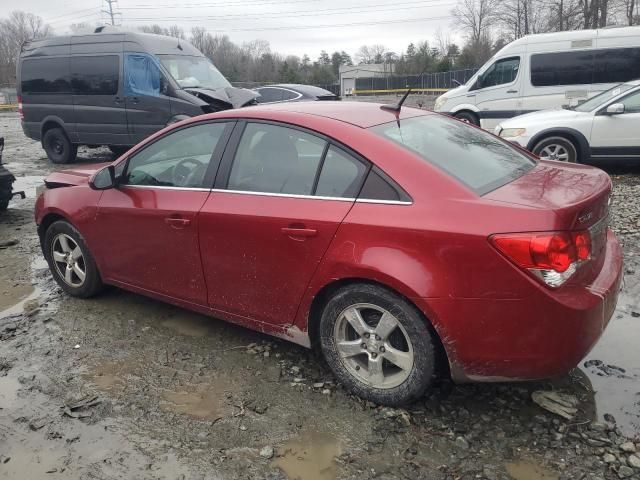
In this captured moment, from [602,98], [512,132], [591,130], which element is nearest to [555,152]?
[591,130]

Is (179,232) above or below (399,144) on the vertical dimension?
below

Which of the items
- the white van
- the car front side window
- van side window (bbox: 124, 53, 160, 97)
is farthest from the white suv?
the car front side window

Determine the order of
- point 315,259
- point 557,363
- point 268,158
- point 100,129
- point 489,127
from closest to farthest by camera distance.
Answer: point 557,363 < point 315,259 < point 268,158 < point 100,129 < point 489,127

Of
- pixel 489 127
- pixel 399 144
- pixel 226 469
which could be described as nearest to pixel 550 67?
pixel 489 127

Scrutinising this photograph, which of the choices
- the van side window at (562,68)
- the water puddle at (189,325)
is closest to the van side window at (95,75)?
the water puddle at (189,325)

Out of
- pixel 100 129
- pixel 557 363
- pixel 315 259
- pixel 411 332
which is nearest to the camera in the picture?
pixel 557 363

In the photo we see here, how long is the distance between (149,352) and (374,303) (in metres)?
1.71

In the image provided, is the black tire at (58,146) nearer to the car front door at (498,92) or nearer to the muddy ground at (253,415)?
the muddy ground at (253,415)

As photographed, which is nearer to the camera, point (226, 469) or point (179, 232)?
point (226, 469)

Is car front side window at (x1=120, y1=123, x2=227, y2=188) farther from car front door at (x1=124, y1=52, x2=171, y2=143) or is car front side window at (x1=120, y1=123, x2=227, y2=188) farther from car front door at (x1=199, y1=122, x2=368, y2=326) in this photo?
car front door at (x1=124, y1=52, x2=171, y2=143)

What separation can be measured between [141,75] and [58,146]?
10.3 feet

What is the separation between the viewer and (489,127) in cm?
1252

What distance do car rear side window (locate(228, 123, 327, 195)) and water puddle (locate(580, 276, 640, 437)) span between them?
1.96 metres

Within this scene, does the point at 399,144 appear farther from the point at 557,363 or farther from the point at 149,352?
the point at 149,352
